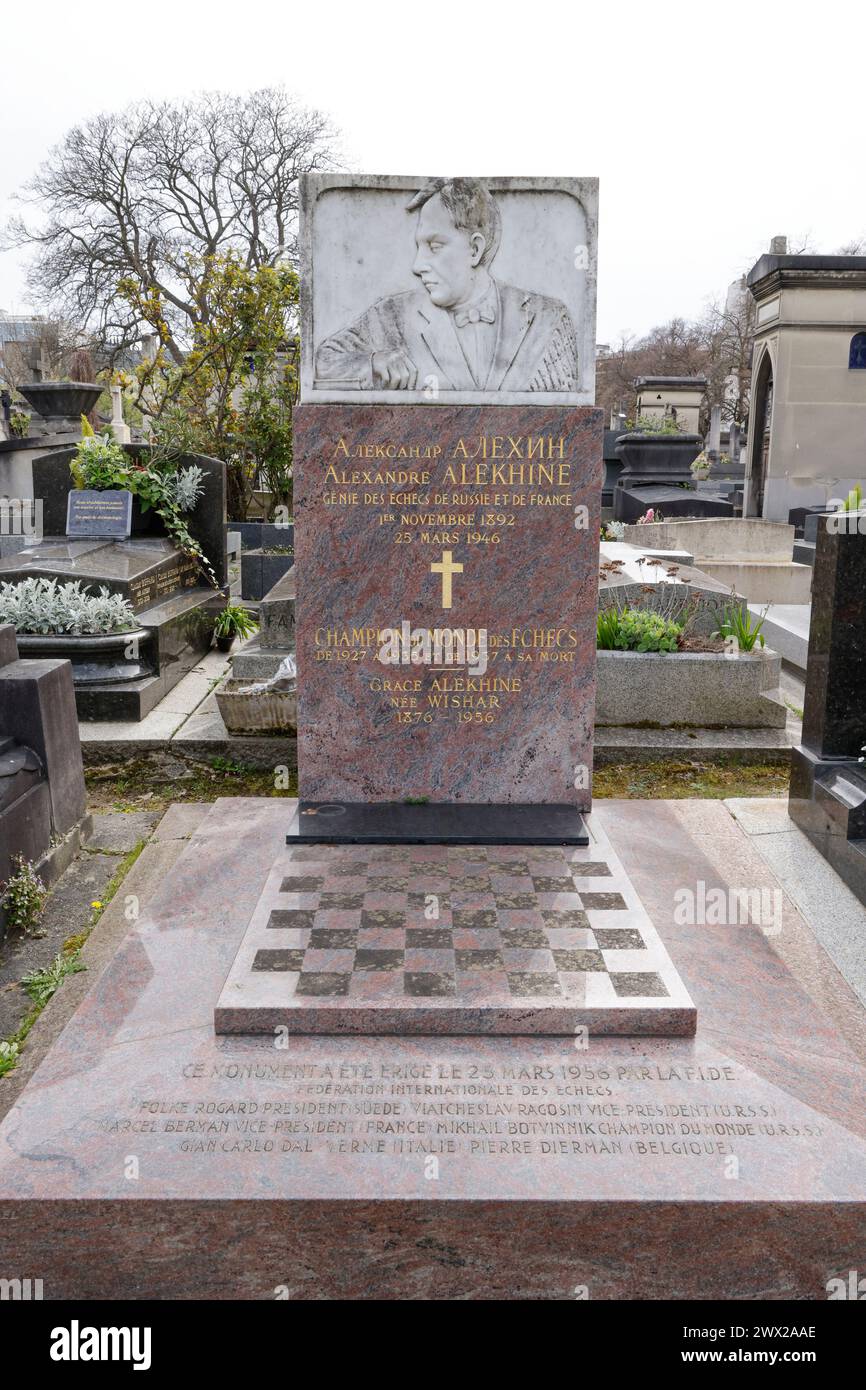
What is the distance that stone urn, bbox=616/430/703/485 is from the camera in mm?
17422

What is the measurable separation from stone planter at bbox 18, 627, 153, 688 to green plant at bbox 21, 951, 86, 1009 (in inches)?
120

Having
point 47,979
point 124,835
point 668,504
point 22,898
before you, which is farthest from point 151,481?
point 668,504

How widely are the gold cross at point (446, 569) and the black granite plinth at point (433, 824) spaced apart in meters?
0.93

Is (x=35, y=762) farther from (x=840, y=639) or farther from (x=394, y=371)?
(x=840, y=639)

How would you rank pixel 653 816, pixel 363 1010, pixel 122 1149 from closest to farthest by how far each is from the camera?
pixel 122 1149
pixel 363 1010
pixel 653 816

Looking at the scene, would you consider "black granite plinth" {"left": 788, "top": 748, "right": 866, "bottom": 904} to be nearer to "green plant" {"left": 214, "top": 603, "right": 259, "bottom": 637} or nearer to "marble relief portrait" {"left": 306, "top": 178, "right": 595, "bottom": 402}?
"marble relief portrait" {"left": 306, "top": 178, "right": 595, "bottom": 402}

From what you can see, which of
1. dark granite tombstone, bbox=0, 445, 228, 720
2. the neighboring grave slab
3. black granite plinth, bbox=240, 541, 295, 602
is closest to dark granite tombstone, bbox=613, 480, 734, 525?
black granite plinth, bbox=240, 541, 295, 602

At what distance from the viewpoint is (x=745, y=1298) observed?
7.78 feet

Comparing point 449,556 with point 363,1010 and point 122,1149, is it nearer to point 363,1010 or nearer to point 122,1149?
point 363,1010

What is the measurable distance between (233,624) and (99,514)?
1.48 meters

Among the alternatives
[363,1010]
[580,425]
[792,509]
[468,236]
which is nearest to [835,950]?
[363,1010]

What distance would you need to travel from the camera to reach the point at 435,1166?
2.42 m
